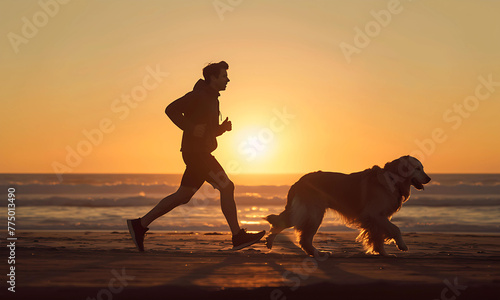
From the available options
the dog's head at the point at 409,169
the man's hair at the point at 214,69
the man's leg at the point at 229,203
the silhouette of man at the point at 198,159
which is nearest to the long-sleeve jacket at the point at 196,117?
the silhouette of man at the point at 198,159

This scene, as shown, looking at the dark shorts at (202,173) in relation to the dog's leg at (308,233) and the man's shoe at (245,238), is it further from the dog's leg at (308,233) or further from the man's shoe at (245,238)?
the dog's leg at (308,233)

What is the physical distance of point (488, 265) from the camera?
5.29m

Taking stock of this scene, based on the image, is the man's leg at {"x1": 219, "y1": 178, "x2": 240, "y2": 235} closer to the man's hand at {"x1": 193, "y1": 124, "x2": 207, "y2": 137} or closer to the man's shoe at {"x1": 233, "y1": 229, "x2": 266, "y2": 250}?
the man's shoe at {"x1": 233, "y1": 229, "x2": 266, "y2": 250}

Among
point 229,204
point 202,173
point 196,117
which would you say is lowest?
point 229,204

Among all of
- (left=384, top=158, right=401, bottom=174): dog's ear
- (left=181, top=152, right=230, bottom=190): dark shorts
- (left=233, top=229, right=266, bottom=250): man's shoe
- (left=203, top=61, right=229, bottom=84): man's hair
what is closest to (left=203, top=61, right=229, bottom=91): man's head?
(left=203, top=61, right=229, bottom=84): man's hair

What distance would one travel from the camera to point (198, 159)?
20.8 ft

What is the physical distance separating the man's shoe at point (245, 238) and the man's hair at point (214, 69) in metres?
1.73

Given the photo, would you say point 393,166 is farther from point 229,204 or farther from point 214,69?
point 214,69

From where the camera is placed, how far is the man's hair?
6.48m

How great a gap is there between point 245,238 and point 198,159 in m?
1.00

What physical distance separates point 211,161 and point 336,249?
2.09 metres

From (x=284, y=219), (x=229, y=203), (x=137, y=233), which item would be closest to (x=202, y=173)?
(x=229, y=203)

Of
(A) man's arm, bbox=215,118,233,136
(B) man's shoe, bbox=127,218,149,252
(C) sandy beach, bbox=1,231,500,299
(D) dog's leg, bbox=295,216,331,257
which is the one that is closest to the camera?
(C) sandy beach, bbox=1,231,500,299

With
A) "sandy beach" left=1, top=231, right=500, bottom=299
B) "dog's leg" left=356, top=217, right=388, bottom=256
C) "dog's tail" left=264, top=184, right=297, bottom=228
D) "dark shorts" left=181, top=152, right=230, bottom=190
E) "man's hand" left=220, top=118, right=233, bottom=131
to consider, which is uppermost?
"man's hand" left=220, top=118, right=233, bottom=131
